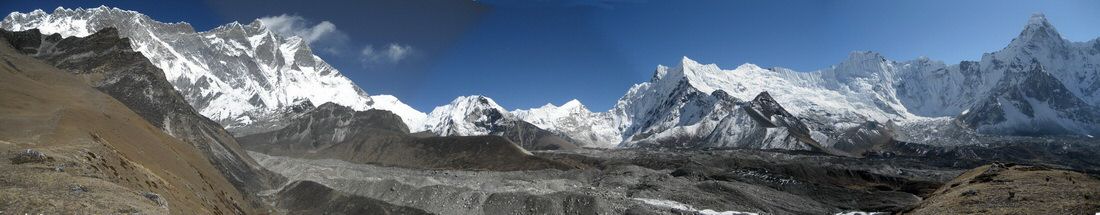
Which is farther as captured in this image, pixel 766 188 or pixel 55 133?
pixel 766 188

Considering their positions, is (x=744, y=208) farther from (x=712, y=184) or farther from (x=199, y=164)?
(x=199, y=164)

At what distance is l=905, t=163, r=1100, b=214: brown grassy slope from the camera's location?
60.6 meters

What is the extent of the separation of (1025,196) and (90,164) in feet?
291

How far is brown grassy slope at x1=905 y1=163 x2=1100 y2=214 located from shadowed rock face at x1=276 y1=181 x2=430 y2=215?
90113 mm

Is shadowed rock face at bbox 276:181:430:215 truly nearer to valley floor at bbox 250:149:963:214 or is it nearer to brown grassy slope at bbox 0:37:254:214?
valley floor at bbox 250:149:963:214

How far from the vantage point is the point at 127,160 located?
76000 mm

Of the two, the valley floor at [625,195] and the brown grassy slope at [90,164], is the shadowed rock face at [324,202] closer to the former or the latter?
the valley floor at [625,195]

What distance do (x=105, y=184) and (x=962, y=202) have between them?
81331mm

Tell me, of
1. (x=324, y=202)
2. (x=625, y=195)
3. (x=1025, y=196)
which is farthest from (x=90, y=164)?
(x=625, y=195)

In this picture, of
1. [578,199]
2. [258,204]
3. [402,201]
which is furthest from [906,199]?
[258,204]

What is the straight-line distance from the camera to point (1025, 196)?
226ft

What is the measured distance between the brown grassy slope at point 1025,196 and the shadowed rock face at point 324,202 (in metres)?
90.1

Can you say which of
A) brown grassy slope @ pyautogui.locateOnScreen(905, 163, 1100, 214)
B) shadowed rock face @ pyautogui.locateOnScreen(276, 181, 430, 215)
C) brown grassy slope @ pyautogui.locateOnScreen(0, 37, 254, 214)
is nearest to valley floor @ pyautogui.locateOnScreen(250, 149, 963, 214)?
shadowed rock face @ pyautogui.locateOnScreen(276, 181, 430, 215)

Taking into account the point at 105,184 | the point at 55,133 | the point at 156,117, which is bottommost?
the point at 105,184
